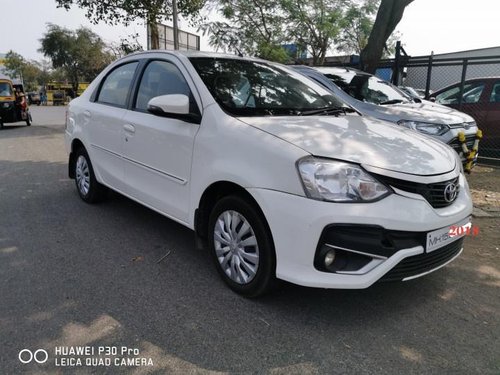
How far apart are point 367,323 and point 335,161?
1102mm

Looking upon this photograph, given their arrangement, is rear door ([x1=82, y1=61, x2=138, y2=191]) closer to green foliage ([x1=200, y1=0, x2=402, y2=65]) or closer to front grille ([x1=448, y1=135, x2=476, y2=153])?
front grille ([x1=448, y1=135, x2=476, y2=153])

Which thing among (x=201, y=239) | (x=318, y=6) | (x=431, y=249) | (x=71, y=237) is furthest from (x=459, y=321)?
(x=318, y=6)

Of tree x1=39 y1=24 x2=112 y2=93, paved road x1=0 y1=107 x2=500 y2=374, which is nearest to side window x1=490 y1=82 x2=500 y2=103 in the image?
paved road x1=0 y1=107 x2=500 y2=374

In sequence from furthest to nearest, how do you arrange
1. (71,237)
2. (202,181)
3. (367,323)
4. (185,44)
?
(185,44), (71,237), (202,181), (367,323)

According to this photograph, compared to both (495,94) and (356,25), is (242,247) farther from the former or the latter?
(356,25)

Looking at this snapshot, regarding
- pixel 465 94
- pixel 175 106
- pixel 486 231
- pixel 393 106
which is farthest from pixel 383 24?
pixel 175 106

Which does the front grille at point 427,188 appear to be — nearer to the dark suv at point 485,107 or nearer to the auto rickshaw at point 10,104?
the dark suv at point 485,107

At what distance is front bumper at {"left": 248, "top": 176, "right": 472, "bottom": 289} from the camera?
100 inches

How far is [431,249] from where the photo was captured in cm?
277

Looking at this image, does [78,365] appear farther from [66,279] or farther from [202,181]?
[202,181]

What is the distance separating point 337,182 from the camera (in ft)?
8.59

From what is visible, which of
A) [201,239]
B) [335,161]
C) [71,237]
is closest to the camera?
[335,161]

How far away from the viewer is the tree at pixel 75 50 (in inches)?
2169

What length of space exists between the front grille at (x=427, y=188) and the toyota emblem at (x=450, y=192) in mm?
15
